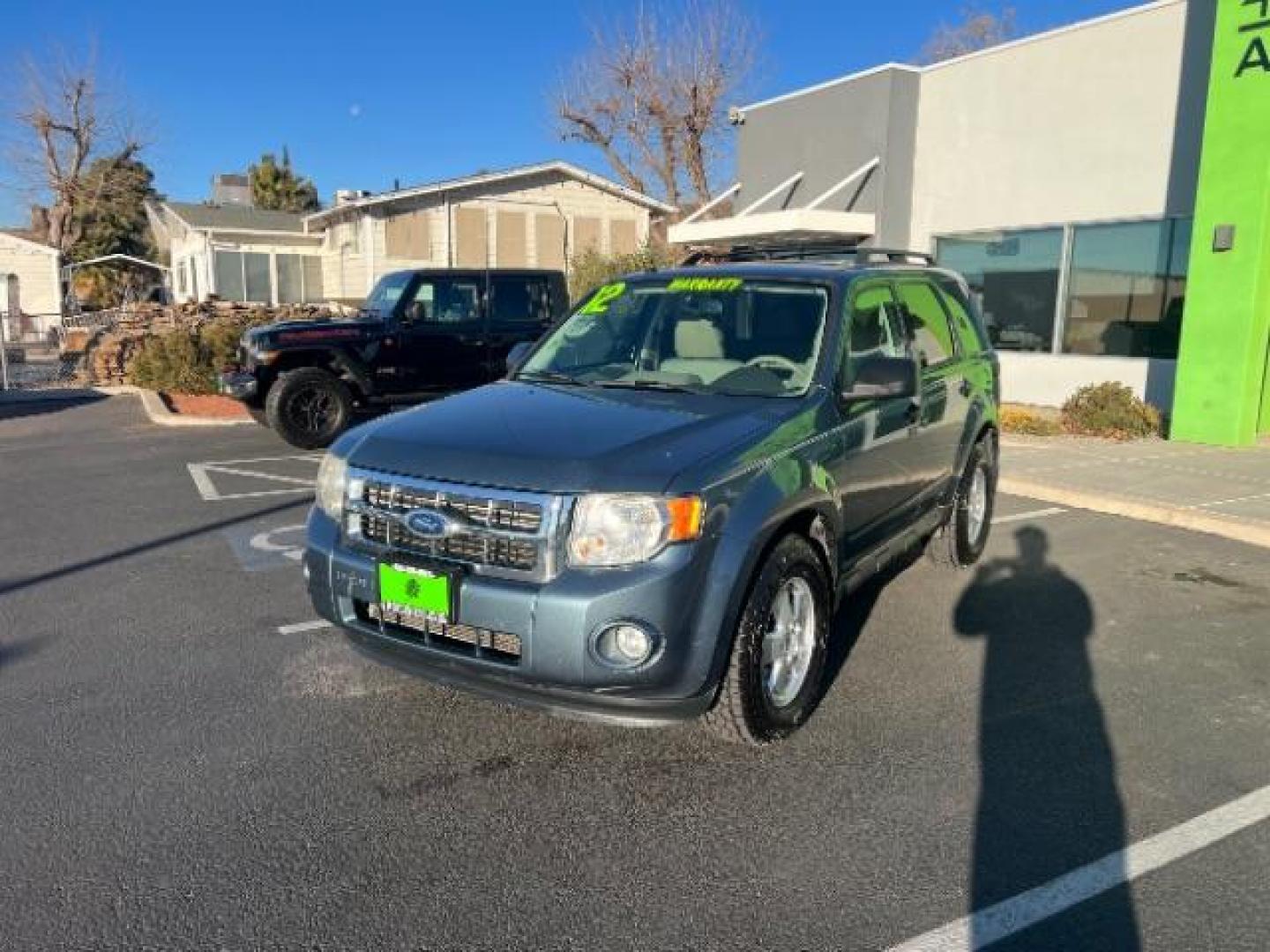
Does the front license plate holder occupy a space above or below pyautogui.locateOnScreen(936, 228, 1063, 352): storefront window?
below

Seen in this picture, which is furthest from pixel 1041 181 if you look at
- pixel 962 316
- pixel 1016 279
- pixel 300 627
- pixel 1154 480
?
pixel 300 627

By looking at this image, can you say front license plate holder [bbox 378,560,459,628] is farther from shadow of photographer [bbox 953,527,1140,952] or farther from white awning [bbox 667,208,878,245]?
white awning [bbox 667,208,878,245]

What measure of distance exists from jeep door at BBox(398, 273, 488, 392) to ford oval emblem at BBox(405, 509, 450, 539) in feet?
25.8

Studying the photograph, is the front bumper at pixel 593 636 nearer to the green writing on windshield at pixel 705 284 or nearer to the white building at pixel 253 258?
the green writing on windshield at pixel 705 284

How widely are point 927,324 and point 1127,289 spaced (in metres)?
Result: 9.27

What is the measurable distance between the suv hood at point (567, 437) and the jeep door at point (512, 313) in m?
7.29

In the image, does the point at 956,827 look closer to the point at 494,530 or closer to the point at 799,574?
the point at 799,574

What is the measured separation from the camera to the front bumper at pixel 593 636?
3.09m

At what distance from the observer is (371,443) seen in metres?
3.65

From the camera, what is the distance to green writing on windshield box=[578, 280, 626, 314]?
511 cm

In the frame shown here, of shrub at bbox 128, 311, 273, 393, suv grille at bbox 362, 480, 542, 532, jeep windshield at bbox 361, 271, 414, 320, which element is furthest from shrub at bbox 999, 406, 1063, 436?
shrub at bbox 128, 311, 273, 393

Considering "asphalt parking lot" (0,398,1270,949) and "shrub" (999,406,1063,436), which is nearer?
"asphalt parking lot" (0,398,1270,949)

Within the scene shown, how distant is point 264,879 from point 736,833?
1449mm

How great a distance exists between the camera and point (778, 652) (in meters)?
3.75
